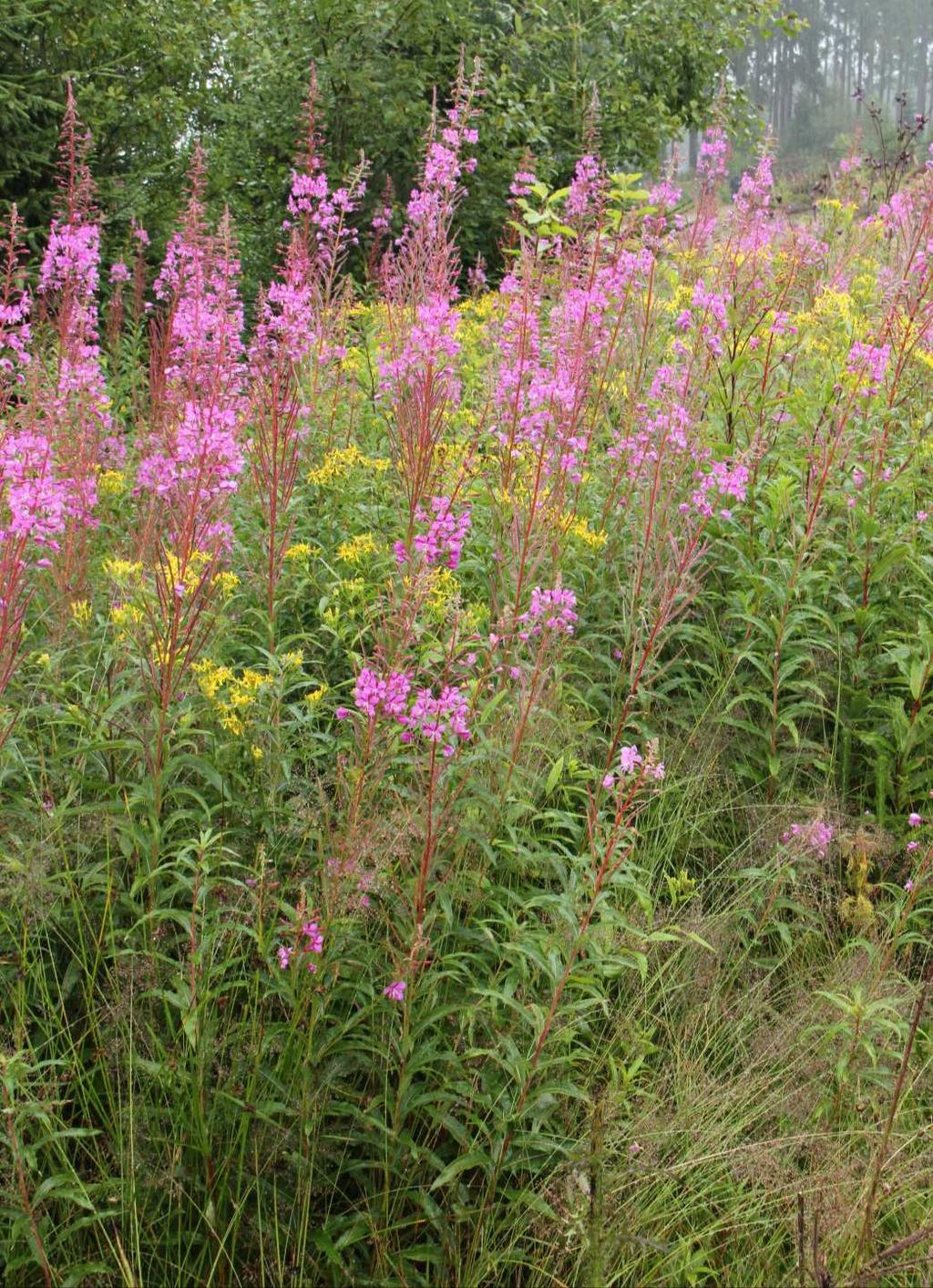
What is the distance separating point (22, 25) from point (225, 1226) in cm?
879

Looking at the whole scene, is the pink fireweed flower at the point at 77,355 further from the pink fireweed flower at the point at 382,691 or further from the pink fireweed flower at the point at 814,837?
the pink fireweed flower at the point at 814,837

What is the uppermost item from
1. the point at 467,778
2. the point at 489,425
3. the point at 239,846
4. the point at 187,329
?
the point at 187,329

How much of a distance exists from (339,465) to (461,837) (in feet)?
6.97

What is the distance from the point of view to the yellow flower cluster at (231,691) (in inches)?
105

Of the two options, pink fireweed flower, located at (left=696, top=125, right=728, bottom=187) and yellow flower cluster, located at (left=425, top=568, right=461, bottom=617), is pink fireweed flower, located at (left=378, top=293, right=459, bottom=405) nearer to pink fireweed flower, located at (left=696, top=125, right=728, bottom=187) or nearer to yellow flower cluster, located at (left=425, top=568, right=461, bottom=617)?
yellow flower cluster, located at (left=425, top=568, right=461, bottom=617)

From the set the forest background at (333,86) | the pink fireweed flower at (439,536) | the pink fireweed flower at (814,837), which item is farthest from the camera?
the forest background at (333,86)

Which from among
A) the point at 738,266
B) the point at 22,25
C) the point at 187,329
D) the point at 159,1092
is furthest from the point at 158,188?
the point at 159,1092

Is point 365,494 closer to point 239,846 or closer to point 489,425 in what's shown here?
point 489,425

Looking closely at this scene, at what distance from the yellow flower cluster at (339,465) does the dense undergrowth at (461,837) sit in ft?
0.06

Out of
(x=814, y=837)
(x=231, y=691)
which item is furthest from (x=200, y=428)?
(x=814, y=837)

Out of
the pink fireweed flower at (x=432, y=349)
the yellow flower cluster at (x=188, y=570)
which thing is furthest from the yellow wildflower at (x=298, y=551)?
the pink fireweed flower at (x=432, y=349)

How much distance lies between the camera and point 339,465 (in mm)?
4195

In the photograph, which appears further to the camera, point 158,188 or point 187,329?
point 158,188

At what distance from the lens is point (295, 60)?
32.8 ft
